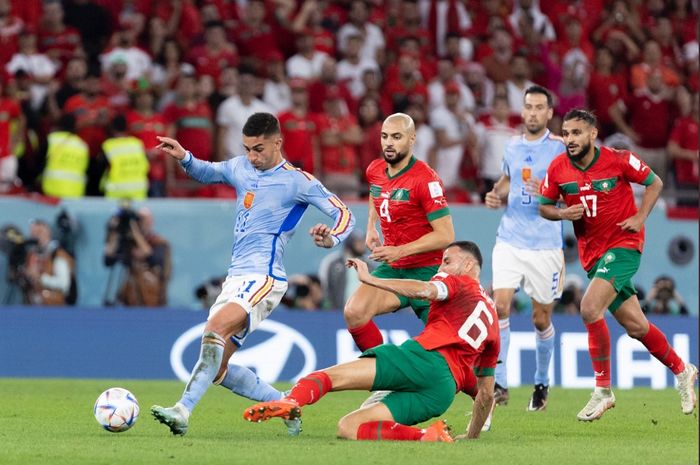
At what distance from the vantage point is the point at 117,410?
10258 mm

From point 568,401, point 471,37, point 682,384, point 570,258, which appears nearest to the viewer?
point 682,384

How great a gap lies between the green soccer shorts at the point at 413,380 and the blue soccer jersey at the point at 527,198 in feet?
13.1

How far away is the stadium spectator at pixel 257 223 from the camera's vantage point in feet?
35.0

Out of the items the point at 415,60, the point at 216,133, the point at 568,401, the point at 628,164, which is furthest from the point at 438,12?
the point at 628,164

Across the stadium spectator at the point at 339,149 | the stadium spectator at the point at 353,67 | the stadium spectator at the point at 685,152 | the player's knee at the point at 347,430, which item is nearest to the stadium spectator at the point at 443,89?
the stadium spectator at the point at 353,67

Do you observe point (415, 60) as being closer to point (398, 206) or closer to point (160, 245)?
point (160, 245)

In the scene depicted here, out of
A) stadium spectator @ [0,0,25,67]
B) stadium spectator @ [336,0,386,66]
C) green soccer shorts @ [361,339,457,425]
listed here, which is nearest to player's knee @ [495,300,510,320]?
green soccer shorts @ [361,339,457,425]

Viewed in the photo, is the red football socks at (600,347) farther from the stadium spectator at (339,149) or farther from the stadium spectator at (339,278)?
the stadium spectator at (339,149)

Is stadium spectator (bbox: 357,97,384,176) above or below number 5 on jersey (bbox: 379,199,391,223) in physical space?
above

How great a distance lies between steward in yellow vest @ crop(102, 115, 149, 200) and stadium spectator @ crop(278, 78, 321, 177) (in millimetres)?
2008

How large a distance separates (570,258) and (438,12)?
588cm

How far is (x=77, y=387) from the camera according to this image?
52.1 ft

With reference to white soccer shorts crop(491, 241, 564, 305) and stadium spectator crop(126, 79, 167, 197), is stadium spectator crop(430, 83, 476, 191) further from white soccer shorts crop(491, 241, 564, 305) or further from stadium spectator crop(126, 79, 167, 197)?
white soccer shorts crop(491, 241, 564, 305)

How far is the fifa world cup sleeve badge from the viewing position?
11.0 meters
